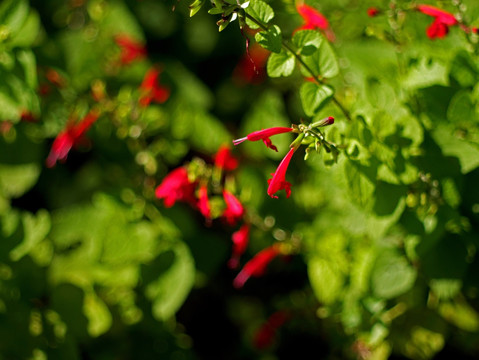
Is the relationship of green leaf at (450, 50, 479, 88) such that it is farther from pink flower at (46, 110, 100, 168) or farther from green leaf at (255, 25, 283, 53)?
pink flower at (46, 110, 100, 168)

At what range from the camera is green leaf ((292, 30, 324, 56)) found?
3.99 feet

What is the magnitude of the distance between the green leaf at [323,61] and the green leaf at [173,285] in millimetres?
922

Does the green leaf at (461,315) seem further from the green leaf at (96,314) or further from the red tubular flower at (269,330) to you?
the green leaf at (96,314)

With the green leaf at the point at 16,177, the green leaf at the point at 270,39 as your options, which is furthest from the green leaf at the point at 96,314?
the green leaf at the point at 270,39

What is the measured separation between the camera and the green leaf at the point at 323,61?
4.22 feet

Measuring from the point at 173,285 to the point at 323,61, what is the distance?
1006 millimetres

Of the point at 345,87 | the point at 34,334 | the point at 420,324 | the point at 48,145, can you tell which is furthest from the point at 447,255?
the point at 48,145

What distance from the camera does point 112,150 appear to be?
7.06 feet

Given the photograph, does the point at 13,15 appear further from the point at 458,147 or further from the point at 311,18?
the point at 458,147

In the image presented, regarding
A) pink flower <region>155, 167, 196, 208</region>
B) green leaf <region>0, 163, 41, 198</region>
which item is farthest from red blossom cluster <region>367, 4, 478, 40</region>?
green leaf <region>0, 163, 41, 198</region>

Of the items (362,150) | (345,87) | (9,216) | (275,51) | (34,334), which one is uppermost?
(275,51)

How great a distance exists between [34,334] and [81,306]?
19 cm

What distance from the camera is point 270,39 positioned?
1.10m

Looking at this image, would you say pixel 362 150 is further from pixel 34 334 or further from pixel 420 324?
pixel 34 334
